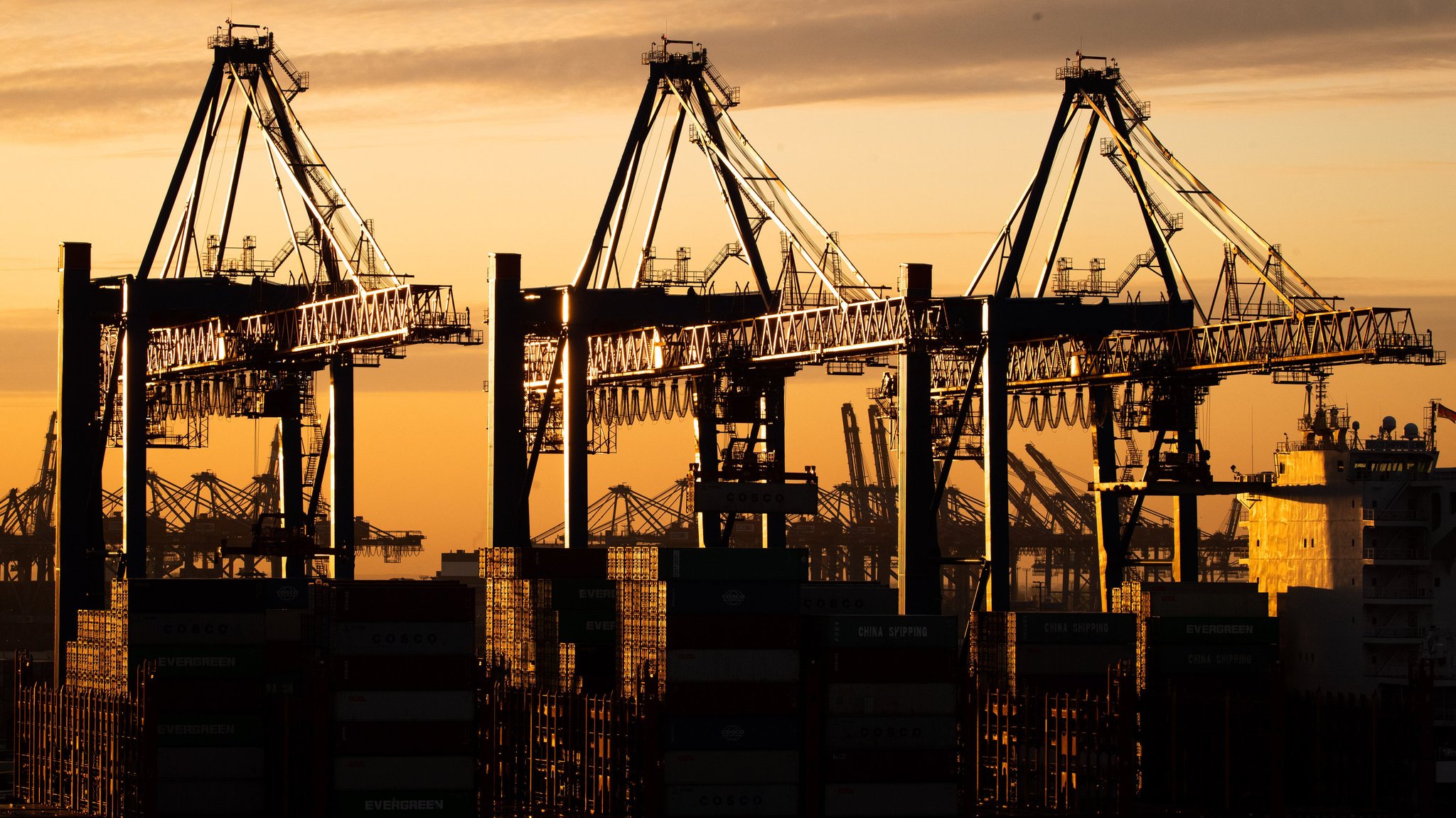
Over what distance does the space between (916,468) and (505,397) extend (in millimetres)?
15504

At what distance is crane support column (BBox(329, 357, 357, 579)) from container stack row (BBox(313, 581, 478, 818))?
3092 centimetres

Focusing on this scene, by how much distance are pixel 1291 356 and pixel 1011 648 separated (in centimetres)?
1334

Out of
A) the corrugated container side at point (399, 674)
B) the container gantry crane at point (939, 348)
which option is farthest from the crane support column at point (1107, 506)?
the corrugated container side at point (399, 674)

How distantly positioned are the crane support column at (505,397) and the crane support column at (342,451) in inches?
439

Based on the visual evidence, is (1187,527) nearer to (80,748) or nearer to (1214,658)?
(1214,658)

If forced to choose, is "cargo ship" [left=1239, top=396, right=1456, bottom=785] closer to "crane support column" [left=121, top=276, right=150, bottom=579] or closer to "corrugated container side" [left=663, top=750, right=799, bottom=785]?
"corrugated container side" [left=663, top=750, right=799, bottom=785]

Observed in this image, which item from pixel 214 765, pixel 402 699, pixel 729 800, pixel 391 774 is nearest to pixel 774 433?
pixel 729 800

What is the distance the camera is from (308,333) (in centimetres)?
8650

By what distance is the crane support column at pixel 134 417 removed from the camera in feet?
286

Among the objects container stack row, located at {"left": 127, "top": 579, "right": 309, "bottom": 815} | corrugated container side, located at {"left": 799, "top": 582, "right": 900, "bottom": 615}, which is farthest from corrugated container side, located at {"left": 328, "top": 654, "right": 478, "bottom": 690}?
corrugated container side, located at {"left": 799, "top": 582, "right": 900, "bottom": 615}

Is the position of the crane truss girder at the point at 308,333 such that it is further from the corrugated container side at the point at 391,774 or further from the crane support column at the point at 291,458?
the corrugated container side at the point at 391,774

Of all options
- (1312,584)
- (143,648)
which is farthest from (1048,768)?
(143,648)

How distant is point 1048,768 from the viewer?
74875 mm

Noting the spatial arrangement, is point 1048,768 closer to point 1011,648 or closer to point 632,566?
point 1011,648
